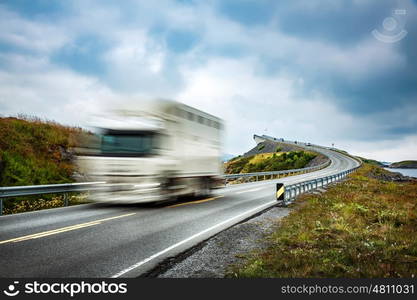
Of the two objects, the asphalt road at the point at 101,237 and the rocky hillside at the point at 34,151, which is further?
the rocky hillside at the point at 34,151

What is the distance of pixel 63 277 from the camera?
17.0 feet

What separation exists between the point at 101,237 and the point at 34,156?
11176mm

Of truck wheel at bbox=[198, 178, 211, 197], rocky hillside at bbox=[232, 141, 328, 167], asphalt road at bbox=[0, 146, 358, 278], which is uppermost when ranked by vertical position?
rocky hillside at bbox=[232, 141, 328, 167]

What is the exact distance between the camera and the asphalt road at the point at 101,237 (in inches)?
226

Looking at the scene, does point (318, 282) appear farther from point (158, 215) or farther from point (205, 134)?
point (205, 134)

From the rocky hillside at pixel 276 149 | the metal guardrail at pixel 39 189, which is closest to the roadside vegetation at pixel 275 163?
the rocky hillside at pixel 276 149

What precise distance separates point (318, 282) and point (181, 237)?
13.1 ft

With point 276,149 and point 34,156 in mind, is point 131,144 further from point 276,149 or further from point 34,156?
point 276,149

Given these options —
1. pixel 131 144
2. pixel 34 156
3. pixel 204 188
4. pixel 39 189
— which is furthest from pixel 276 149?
pixel 39 189

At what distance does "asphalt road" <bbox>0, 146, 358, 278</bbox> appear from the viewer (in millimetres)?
5734

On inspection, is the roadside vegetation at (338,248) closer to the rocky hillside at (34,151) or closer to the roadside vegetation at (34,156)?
the roadside vegetation at (34,156)

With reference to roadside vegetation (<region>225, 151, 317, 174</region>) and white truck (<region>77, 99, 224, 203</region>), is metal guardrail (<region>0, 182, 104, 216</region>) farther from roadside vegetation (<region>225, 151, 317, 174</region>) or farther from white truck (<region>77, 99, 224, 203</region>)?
roadside vegetation (<region>225, 151, 317, 174</region>)

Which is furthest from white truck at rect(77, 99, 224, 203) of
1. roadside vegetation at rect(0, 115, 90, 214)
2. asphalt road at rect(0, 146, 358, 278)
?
roadside vegetation at rect(0, 115, 90, 214)

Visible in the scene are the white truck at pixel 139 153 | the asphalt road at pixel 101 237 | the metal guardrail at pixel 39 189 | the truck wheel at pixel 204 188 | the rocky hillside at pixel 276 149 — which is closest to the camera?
the asphalt road at pixel 101 237
